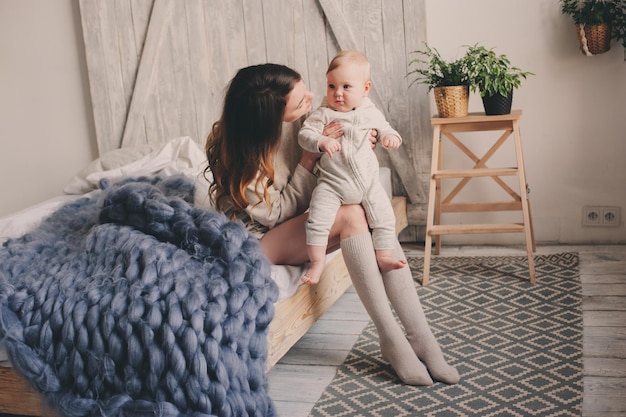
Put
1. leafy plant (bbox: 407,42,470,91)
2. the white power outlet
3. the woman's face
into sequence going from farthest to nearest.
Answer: the white power outlet
leafy plant (bbox: 407,42,470,91)
the woman's face

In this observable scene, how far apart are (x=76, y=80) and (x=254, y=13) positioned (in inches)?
46.4

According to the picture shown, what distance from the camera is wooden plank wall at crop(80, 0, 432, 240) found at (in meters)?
3.71

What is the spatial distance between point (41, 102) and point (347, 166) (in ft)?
8.64

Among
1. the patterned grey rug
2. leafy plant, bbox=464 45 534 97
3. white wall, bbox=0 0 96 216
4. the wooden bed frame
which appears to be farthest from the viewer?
white wall, bbox=0 0 96 216

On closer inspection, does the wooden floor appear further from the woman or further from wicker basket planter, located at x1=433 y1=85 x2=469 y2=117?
wicker basket planter, located at x1=433 y1=85 x2=469 y2=117

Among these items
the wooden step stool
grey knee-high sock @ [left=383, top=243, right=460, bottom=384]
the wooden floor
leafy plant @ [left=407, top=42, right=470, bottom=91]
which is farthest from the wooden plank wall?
grey knee-high sock @ [left=383, top=243, right=460, bottom=384]

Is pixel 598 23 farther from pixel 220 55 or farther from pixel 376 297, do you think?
pixel 220 55

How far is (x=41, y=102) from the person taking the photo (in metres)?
4.34

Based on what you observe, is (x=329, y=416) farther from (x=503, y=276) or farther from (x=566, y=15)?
(x=566, y=15)

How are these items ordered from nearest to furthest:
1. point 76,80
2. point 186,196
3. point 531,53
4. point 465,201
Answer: point 186,196 < point 531,53 < point 465,201 < point 76,80

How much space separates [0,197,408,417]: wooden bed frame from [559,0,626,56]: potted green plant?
153 cm

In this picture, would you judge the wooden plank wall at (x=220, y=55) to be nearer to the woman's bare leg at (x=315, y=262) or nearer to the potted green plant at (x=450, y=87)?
the potted green plant at (x=450, y=87)

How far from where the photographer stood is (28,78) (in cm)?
432

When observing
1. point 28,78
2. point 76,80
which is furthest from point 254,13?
point 28,78
